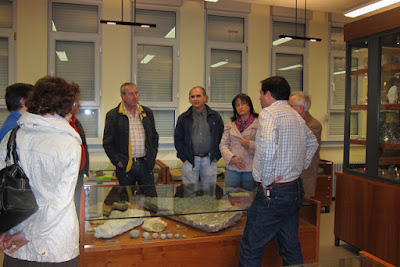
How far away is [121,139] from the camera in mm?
3854

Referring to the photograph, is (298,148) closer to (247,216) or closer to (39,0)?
(247,216)

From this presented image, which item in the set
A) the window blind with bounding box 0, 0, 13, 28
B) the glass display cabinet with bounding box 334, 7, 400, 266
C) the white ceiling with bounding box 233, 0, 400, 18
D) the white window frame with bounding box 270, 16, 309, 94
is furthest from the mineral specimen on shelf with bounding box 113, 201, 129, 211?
the white window frame with bounding box 270, 16, 309, 94

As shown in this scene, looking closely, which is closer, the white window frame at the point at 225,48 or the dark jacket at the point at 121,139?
the dark jacket at the point at 121,139

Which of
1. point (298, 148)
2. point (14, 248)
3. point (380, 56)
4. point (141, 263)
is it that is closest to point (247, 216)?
point (298, 148)

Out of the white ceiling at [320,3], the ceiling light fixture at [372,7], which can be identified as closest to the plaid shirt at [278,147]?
the ceiling light fixture at [372,7]

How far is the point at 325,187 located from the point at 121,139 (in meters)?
3.63

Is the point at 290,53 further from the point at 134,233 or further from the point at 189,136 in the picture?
the point at 134,233

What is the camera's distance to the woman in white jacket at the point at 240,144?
3622mm

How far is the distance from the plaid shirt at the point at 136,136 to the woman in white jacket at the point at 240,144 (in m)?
0.86

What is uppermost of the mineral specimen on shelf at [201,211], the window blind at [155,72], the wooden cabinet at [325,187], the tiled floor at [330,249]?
the window blind at [155,72]

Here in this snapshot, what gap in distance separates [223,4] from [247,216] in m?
4.28

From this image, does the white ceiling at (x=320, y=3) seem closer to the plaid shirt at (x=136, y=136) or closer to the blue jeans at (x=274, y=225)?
the plaid shirt at (x=136, y=136)

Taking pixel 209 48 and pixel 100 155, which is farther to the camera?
pixel 209 48

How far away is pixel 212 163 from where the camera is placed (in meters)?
4.09
